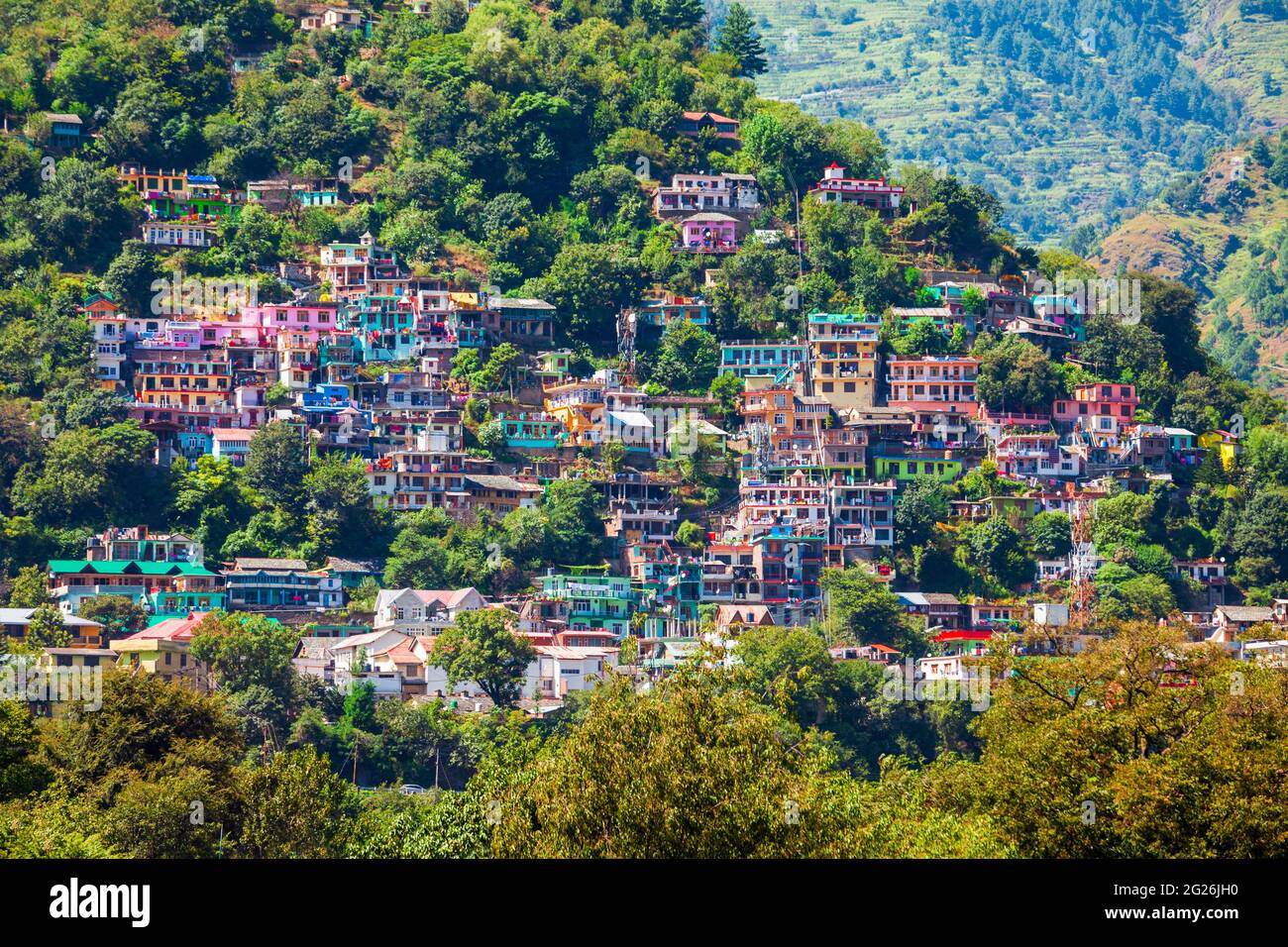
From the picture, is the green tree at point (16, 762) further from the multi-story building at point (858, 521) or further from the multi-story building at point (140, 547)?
the multi-story building at point (858, 521)

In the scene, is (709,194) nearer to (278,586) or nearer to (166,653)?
(278,586)

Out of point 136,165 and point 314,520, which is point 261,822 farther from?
point 136,165

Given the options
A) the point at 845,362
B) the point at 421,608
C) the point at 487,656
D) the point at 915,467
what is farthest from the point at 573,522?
the point at 845,362

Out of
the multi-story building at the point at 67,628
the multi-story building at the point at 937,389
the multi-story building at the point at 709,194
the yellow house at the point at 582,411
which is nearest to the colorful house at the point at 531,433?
the yellow house at the point at 582,411

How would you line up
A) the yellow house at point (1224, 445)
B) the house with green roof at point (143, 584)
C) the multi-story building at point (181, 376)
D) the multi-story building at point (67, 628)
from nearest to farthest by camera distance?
the multi-story building at point (67, 628) → the house with green roof at point (143, 584) → the multi-story building at point (181, 376) → the yellow house at point (1224, 445)

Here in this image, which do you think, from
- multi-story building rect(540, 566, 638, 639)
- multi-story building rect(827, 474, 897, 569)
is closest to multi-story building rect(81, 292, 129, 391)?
multi-story building rect(540, 566, 638, 639)
